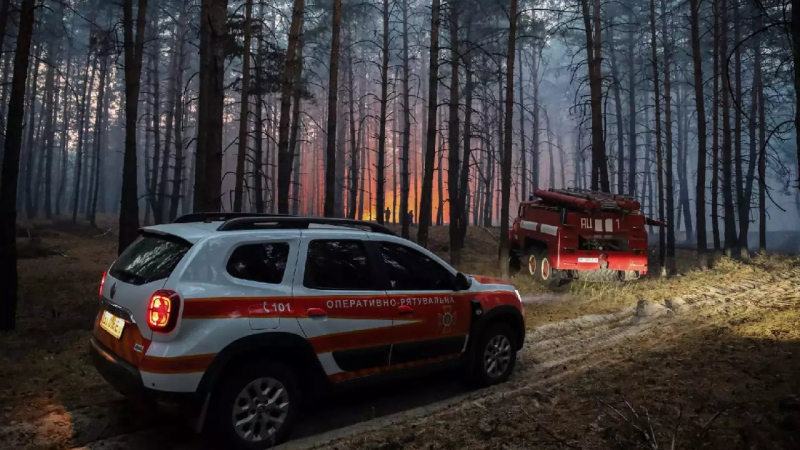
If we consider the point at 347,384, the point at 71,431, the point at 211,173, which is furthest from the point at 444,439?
the point at 211,173

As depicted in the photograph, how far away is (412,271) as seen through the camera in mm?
4910

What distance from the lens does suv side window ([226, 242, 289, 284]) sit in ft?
12.5

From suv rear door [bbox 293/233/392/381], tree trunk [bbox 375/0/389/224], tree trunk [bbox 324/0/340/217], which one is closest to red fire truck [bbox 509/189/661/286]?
tree trunk [bbox 324/0/340/217]

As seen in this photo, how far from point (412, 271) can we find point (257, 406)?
76.7 inches

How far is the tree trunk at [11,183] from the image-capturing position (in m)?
7.14

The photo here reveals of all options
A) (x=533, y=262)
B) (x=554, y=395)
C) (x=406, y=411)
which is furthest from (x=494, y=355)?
(x=533, y=262)

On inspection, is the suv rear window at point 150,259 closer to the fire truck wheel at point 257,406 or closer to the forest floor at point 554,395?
the fire truck wheel at point 257,406

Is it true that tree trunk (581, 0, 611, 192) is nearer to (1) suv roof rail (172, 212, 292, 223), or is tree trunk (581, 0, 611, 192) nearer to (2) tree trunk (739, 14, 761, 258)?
(2) tree trunk (739, 14, 761, 258)

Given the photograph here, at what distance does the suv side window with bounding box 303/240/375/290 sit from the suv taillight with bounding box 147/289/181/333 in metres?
1.05

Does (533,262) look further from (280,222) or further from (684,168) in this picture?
(684,168)

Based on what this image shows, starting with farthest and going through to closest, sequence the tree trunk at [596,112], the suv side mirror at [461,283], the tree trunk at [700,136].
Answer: the tree trunk at [700,136] < the tree trunk at [596,112] < the suv side mirror at [461,283]

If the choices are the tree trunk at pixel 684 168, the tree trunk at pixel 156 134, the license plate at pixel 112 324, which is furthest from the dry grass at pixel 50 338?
the tree trunk at pixel 684 168

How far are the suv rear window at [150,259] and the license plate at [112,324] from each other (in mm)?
312

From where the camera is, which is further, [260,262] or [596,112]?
[596,112]
